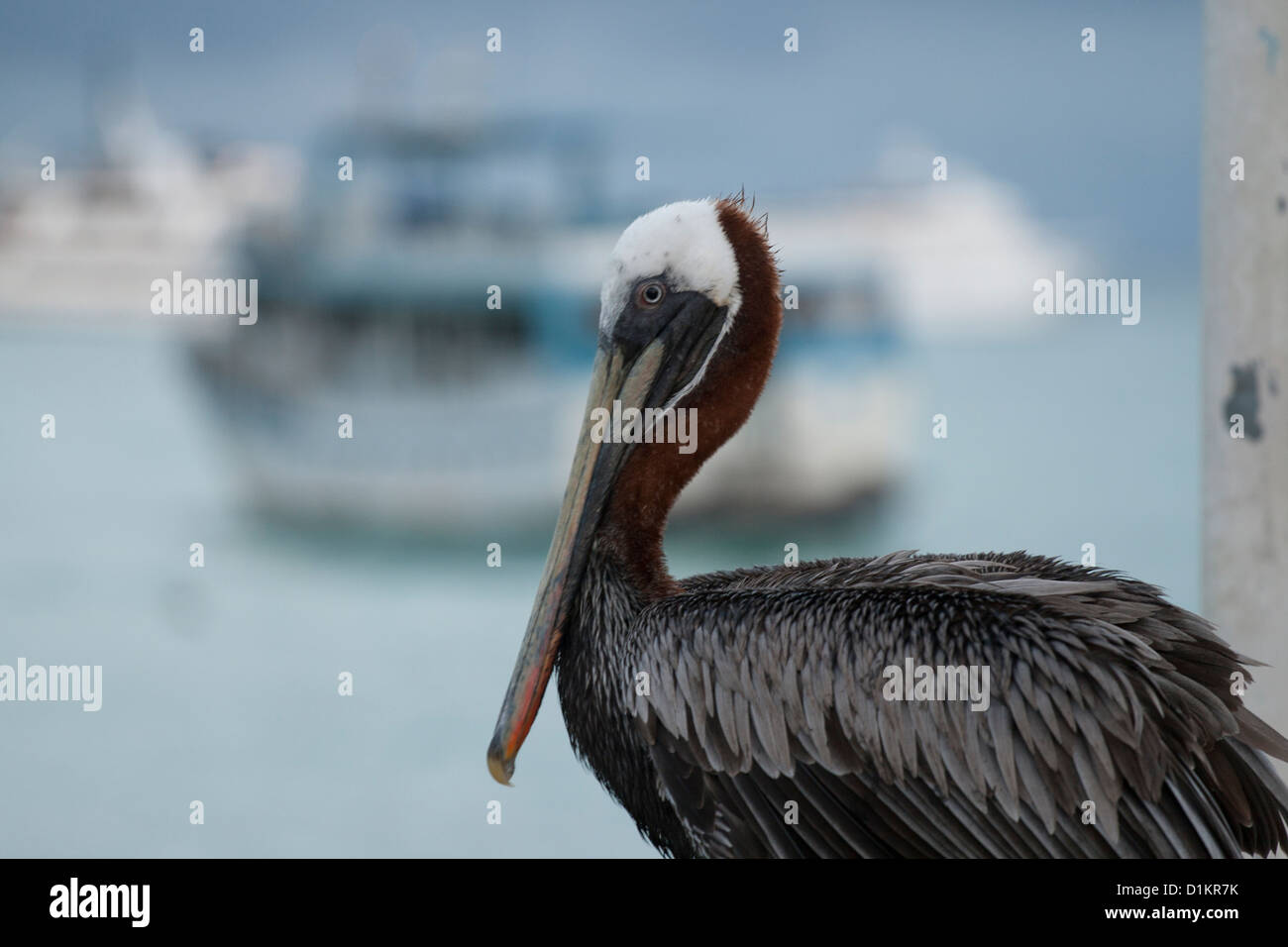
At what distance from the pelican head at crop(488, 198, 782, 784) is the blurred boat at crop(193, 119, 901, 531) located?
8027 mm

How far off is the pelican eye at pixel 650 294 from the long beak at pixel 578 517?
0.21 feet

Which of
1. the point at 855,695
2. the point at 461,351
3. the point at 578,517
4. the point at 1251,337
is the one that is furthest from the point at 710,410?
the point at 461,351

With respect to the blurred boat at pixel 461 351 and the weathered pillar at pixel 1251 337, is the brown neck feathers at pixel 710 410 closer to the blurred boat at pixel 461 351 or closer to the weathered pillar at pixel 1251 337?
the weathered pillar at pixel 1251 337

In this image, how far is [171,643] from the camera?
1533 centimetres

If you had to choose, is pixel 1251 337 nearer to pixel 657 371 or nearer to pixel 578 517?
pixel 657 371

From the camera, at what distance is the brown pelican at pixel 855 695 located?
1.81m

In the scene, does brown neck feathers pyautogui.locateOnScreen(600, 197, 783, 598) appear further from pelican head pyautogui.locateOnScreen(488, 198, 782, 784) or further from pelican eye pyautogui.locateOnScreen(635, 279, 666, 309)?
pelican eye pyautogui.locateOnScreen(635, 279, 666, 309)

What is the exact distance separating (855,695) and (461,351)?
29.6 feet

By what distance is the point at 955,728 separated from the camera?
183cm

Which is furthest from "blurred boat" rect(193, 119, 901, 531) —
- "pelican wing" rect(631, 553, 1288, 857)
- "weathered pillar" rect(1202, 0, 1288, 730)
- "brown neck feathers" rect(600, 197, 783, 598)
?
"pelican wing" rect(631, 553, 1288, 857)

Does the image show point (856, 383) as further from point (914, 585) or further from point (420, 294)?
point (914, 585)

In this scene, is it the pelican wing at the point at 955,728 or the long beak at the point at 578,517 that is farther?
the long beak at the point at 578,517

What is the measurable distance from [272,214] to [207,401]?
207 cm

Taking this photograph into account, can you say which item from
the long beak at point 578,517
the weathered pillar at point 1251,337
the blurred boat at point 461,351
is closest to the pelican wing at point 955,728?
the long beak at point 578,517
